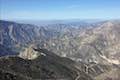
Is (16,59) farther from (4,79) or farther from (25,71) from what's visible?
(4,79)

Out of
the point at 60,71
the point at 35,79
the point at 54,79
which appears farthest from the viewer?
the point at 60,71

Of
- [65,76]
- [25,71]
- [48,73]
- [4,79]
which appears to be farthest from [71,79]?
[4,79]

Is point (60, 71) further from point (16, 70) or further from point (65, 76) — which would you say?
point (16, 70)

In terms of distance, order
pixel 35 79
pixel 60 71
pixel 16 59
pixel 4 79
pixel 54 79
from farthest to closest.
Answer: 1. pixel 60 71
2. pixel 16 59
3. pixel 54 79
4. pixel 35 79
5. pixel 4 79

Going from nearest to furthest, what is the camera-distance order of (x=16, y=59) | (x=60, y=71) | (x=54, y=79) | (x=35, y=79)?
(x=35, y=79) → (x=54, y=79) → (x=16, y=59) → (x=60, y=71)

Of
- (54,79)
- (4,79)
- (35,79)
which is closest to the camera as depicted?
(4,79)

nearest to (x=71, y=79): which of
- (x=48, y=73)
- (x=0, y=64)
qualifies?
(x=48, y=73)

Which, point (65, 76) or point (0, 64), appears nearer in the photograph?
point (0, 64)

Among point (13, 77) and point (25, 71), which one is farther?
point (25, 71)

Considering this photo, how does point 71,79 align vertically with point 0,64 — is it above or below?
below
